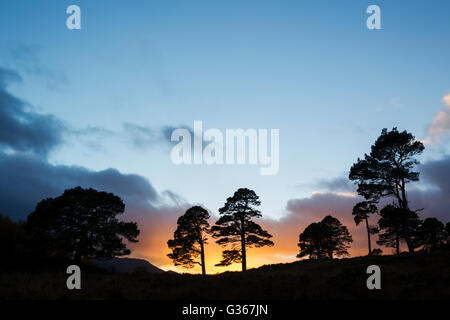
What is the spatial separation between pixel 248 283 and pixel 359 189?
14.1m

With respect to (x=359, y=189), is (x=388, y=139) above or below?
above

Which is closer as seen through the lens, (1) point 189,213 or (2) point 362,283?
(2) point 362,283

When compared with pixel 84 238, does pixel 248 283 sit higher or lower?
lower

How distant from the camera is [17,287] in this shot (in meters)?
18.3
